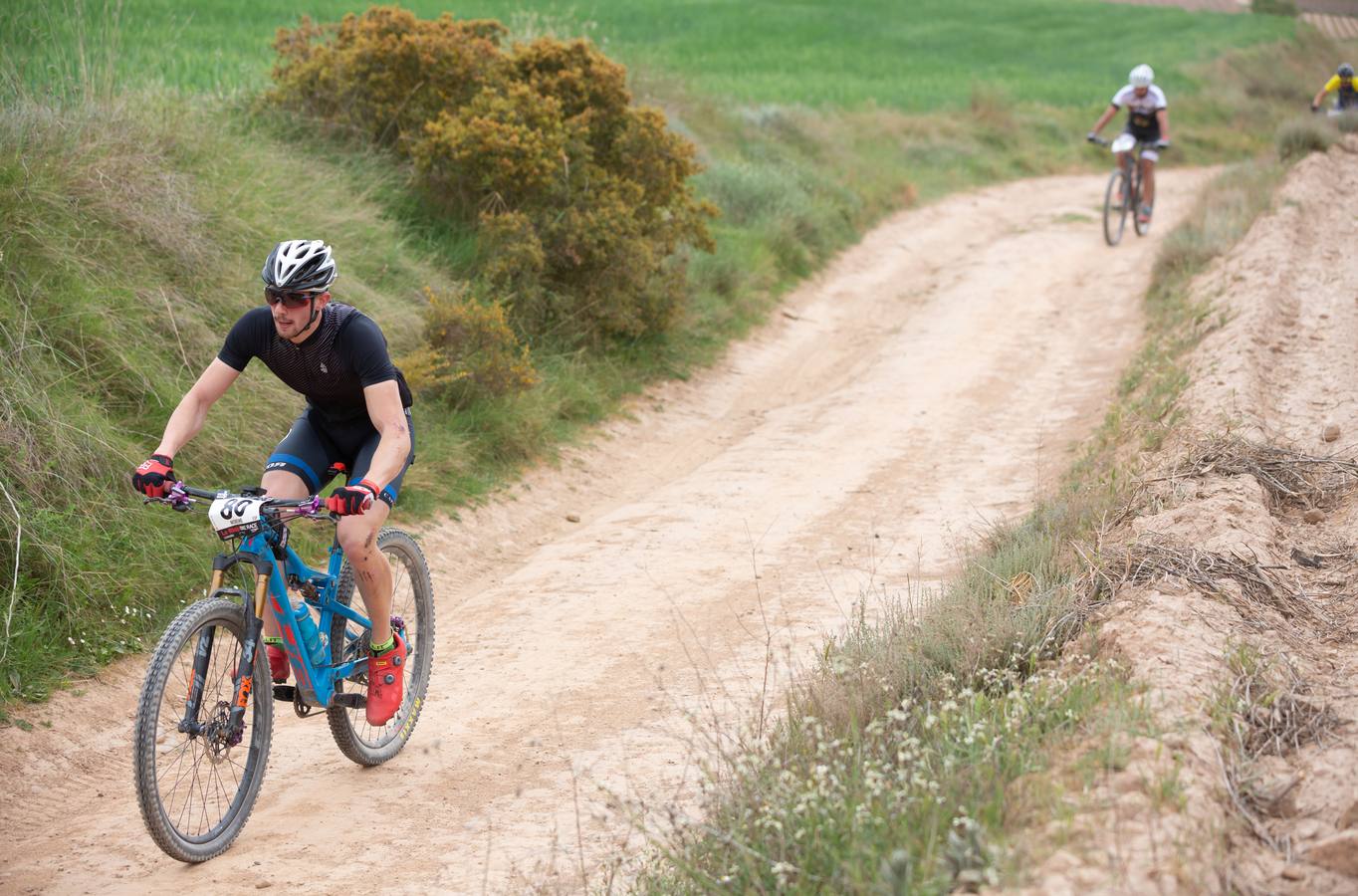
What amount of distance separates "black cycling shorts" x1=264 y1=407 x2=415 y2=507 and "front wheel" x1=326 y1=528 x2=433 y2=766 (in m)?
0.44

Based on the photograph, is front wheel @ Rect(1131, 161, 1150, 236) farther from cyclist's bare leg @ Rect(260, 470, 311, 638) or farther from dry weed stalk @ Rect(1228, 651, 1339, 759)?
cyclist's bare leg @ Rect(260, 470, 311, 638)

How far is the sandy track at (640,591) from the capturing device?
16.1ft

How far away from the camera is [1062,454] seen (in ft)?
32.8

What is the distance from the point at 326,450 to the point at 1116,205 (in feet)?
54.9

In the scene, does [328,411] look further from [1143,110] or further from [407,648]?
[1143,110]

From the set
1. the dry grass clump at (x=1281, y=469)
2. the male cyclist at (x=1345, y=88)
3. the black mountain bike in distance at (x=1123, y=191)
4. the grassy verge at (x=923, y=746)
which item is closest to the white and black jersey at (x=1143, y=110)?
the black mountain bike in distance at (x=1123, y=191)

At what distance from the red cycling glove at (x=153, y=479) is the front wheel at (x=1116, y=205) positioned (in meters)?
16.9

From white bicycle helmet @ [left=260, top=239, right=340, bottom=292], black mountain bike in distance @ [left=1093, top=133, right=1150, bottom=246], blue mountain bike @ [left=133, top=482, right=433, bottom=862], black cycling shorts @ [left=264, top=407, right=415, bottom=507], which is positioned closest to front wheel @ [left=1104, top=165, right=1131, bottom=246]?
black mountain bike in distance @ [left=1093, top=133, right=1150, bottom=246]

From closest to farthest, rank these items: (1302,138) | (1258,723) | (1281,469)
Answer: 1. (1258,723)
2. (1281,469)
3. (1302,138)

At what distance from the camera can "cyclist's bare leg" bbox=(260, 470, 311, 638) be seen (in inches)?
200

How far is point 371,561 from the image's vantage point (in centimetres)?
521

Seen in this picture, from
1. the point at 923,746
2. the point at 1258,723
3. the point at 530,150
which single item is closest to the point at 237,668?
the point at 923,746

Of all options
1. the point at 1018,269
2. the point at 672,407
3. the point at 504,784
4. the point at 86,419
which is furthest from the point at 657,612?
the point at 1018,269

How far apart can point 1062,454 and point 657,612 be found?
4415mm
